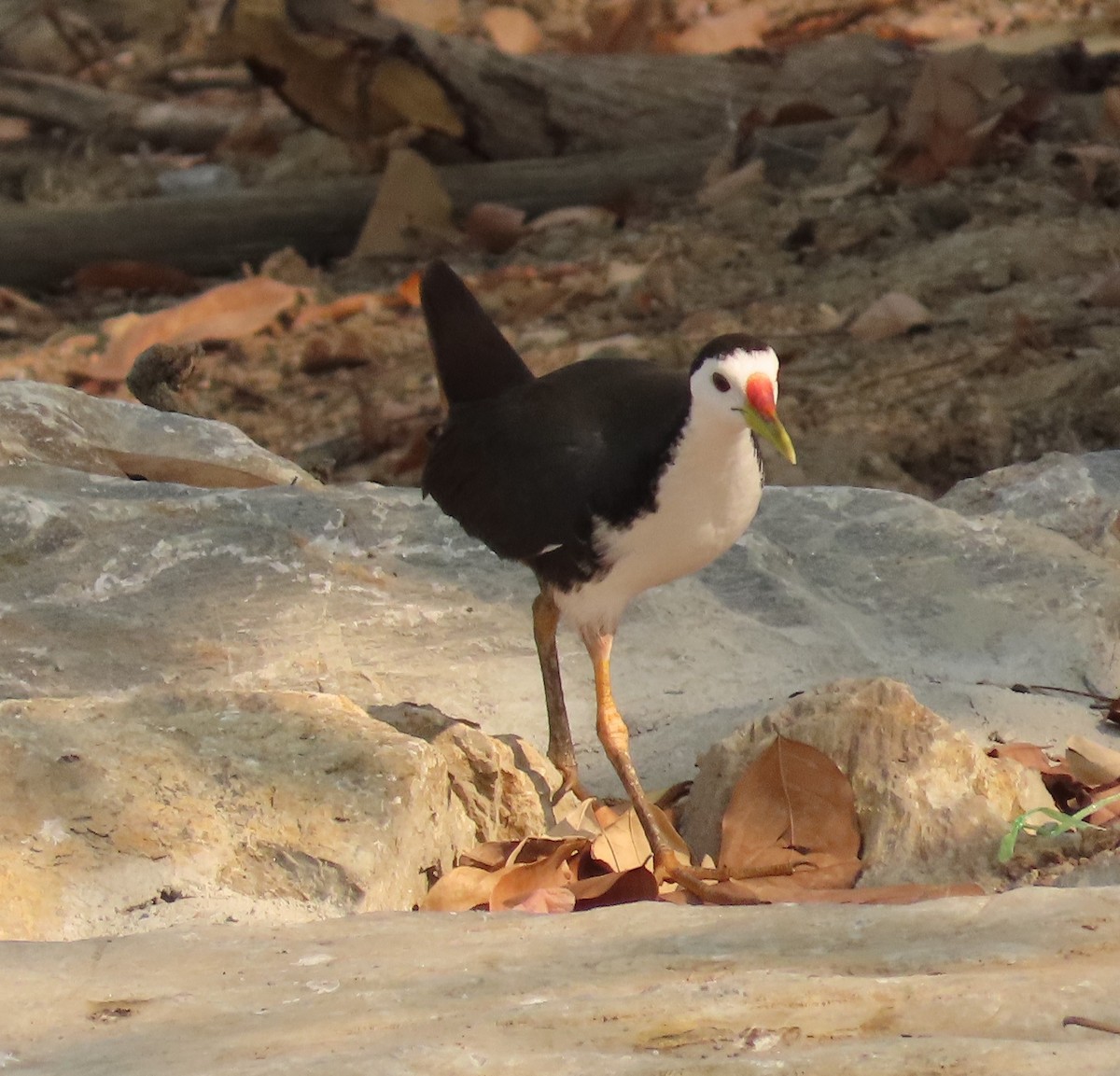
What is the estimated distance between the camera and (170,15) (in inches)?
476

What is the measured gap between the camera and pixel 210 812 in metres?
2.96

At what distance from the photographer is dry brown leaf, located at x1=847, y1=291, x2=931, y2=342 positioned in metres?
6.59

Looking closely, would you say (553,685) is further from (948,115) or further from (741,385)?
(948,115)

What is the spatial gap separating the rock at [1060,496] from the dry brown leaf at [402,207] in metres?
3.83

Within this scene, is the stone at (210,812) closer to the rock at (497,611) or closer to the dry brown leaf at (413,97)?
the rock at (497,611)

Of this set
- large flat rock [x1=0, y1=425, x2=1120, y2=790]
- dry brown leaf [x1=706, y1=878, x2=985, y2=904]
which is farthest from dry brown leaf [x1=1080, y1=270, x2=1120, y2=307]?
dry brown leaf [x1=706, y1=878, x2=985, y2=904]

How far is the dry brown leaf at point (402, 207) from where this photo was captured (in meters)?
8.32

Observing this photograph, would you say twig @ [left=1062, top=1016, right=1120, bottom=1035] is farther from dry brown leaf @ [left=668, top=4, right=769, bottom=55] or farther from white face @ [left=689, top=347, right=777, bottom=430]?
dry brown leaf @ [left=668, top=4, right=769, bottom=55]

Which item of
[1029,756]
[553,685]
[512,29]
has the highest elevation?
[512,29]

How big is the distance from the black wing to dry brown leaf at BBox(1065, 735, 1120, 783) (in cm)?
94

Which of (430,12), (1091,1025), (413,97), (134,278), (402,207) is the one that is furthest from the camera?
(430,12)

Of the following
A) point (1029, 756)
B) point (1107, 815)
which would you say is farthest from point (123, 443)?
point (1107, 815)

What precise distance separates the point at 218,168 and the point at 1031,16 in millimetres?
5075

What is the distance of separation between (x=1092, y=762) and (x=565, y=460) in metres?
1.15
